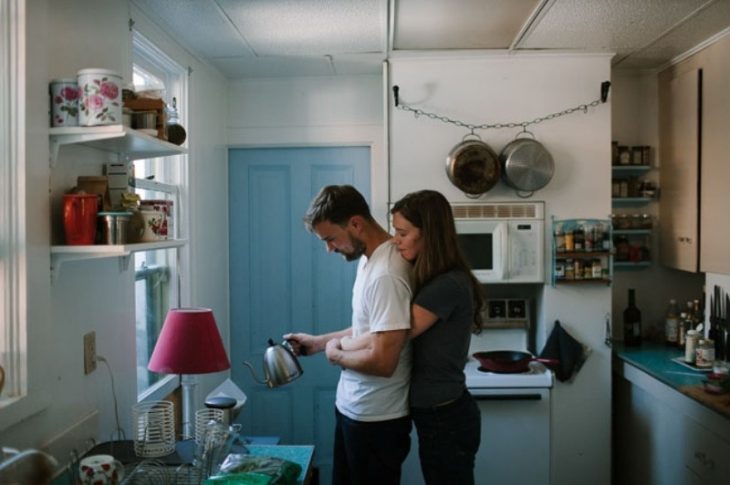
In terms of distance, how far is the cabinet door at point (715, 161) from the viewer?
269 cm

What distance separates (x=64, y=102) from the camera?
62.2 inches

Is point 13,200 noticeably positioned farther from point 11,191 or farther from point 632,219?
point 632,219

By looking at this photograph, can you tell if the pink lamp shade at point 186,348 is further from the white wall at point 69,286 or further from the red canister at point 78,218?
the red canister at point 78,218

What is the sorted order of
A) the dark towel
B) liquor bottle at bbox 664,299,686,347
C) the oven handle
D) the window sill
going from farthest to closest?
liquor bottle at bbox 664,299,686,347
the dark towel
the oven handle
the window sill

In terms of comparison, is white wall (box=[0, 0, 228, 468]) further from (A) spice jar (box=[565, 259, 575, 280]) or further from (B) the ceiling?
(A) spice jar (box=[565, 259, 575, 280])

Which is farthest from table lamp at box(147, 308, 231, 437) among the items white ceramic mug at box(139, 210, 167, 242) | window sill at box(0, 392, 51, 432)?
window sill at box(0, 392, 51, 432)

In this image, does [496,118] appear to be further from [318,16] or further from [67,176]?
[67,176]

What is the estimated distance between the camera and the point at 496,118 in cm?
303

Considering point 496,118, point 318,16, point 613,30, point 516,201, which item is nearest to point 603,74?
point 613,30

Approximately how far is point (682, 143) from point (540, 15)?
3.72ft

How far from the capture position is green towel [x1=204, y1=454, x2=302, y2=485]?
147 cm

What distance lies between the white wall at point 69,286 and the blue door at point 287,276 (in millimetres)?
1026

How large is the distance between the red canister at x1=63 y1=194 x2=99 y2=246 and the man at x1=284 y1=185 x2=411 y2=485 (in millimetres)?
645

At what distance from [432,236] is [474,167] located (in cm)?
114
